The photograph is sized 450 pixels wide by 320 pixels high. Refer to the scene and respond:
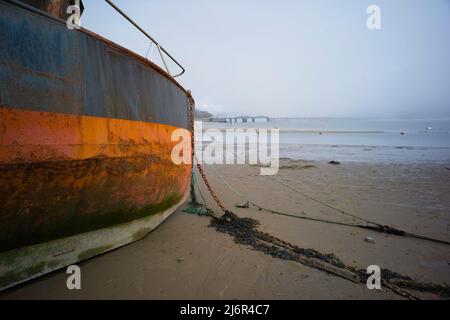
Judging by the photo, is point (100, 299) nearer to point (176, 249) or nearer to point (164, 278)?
point (164, 278)

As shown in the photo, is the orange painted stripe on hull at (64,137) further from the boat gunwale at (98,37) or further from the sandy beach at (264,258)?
the sandy beach at (264,258)

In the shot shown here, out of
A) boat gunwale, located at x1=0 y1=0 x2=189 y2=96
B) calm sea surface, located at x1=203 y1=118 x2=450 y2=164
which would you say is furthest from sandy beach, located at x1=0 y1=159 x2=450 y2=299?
calm sea surface, located at x1=203 y1=118 x2=450 y2=164

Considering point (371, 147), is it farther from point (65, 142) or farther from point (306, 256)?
point (65, 142)

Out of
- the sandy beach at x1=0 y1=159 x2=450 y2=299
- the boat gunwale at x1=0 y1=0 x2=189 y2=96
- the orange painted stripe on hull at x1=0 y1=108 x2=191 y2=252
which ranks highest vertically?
the boat gunwale at x1=0 y1=0 x2=189 y2=96

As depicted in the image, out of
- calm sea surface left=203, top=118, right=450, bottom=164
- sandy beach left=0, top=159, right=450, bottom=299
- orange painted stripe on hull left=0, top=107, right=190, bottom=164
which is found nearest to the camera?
orange painted stripe on hull left=0, top=107, right=190, bottom=164

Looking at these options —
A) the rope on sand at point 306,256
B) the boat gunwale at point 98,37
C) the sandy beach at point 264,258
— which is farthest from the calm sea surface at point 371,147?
the boat gunwale at point 98,37

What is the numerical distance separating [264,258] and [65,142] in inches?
103

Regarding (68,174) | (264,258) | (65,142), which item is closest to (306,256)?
(264,258)

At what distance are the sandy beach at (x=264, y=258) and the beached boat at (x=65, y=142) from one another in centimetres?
35

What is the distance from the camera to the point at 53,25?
2.32 m

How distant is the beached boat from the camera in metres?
2.08

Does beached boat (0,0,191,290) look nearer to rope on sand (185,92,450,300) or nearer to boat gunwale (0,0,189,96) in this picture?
boat gunwale (0,0,189,96)

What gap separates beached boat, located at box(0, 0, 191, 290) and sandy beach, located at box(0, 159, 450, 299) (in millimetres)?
352
